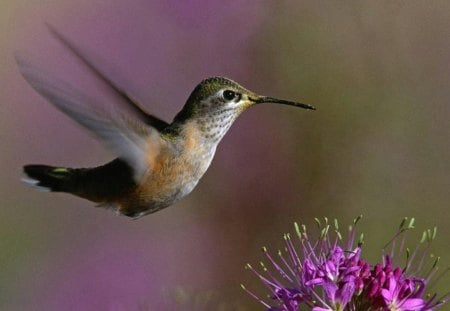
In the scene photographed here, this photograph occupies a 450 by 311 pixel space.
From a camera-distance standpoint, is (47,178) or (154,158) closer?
(154,158)

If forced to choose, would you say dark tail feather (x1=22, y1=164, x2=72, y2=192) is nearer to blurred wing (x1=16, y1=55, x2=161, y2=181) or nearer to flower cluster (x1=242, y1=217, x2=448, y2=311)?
blurred wing (x1=16, y1=55, x2=161, y2=181)

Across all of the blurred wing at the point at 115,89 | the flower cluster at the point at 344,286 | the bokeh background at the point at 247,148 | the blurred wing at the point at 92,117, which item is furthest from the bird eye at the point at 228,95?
the bokeh background at the point at 247,148

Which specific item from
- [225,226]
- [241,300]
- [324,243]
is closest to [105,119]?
[324,243]

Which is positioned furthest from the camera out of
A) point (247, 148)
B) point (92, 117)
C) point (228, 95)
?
point (247, 148)

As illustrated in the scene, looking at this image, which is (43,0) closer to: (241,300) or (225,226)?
(225,226)

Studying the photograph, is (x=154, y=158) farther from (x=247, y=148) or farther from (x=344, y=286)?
(x=247, y=148)

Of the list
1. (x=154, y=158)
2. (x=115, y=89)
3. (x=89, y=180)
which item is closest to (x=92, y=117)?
(x=115, y=89)

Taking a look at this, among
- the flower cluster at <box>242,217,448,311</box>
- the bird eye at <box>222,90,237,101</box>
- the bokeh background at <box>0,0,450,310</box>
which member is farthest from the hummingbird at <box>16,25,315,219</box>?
the bokeh background at <box>0,0,450,310</box>

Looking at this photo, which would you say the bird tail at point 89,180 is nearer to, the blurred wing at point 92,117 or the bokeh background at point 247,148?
the blurred wing at point 92,117
